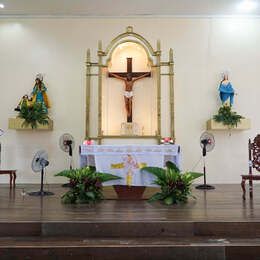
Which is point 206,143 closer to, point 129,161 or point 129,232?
point 129,161

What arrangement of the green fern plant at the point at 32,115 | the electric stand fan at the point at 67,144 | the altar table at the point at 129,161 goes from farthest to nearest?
the green fern plant at the point at 32,115 < the electric stand fan at the point at 67,144 < the altar table at the point at 129,161

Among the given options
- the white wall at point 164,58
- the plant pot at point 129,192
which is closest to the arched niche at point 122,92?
the white wall at point 164,58

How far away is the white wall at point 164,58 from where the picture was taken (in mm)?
7062

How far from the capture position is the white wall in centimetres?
706

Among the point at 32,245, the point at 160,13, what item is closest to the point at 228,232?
the point at 32,245

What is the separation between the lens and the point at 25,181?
702 centimetres

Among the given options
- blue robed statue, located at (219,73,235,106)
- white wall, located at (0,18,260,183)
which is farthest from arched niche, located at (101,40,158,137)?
blue robed statue, located at (219,73,235,106)

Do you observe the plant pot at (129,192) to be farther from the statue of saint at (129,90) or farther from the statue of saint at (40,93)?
the statue of saint at (40,93)

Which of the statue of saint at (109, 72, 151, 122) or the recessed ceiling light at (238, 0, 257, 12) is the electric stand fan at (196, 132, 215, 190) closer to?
the statue of saint at (109, 72, 151, 122)

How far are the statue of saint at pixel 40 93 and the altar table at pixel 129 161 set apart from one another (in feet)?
8.64

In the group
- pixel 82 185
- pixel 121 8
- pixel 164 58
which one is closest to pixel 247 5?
pixel 164 58

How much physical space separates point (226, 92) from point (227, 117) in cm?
60

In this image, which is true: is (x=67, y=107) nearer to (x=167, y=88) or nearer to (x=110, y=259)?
(x=167, y=88)

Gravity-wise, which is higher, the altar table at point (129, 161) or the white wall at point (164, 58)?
the white wall at point (164, 58)
